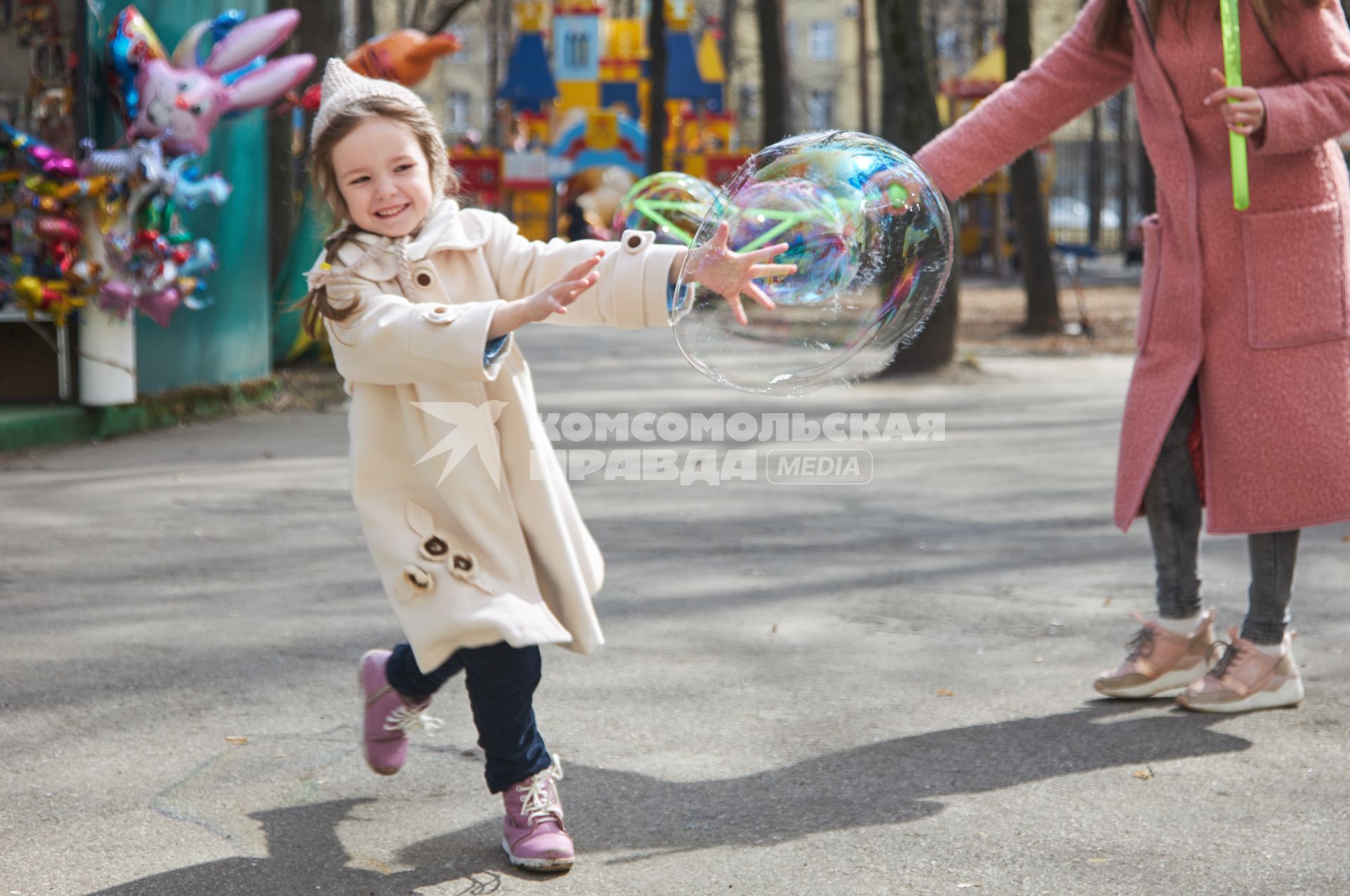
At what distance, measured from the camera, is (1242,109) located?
3744 mm

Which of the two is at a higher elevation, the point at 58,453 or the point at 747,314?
the point at 747,314

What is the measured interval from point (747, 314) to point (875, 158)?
508 millimetres

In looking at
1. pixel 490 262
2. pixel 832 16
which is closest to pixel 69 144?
pixel 490 262

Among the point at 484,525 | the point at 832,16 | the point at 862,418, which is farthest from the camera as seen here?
the point at 832,16

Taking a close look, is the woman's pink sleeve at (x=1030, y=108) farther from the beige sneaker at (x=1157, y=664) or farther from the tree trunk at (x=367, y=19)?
the tree trunk at (x=367, y=19)

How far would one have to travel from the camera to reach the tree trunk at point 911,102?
13016 mm

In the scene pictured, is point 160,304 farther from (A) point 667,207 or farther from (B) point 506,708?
(B) point 506,708

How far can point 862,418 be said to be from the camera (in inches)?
416

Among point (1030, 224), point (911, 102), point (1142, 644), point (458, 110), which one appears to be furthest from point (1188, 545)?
point (458, 110)

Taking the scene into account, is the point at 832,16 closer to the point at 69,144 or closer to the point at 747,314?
the point at 69,144

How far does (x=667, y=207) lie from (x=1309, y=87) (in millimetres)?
1627

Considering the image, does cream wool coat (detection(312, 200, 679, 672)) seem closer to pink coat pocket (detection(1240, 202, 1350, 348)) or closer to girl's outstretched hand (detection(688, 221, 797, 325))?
girl's outstretched hand (detection(688, 221, 797, 325))

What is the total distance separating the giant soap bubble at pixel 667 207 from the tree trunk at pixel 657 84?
18777 millimetres

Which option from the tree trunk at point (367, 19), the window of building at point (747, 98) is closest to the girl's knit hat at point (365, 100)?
the tree trunk at point (367, 19)
